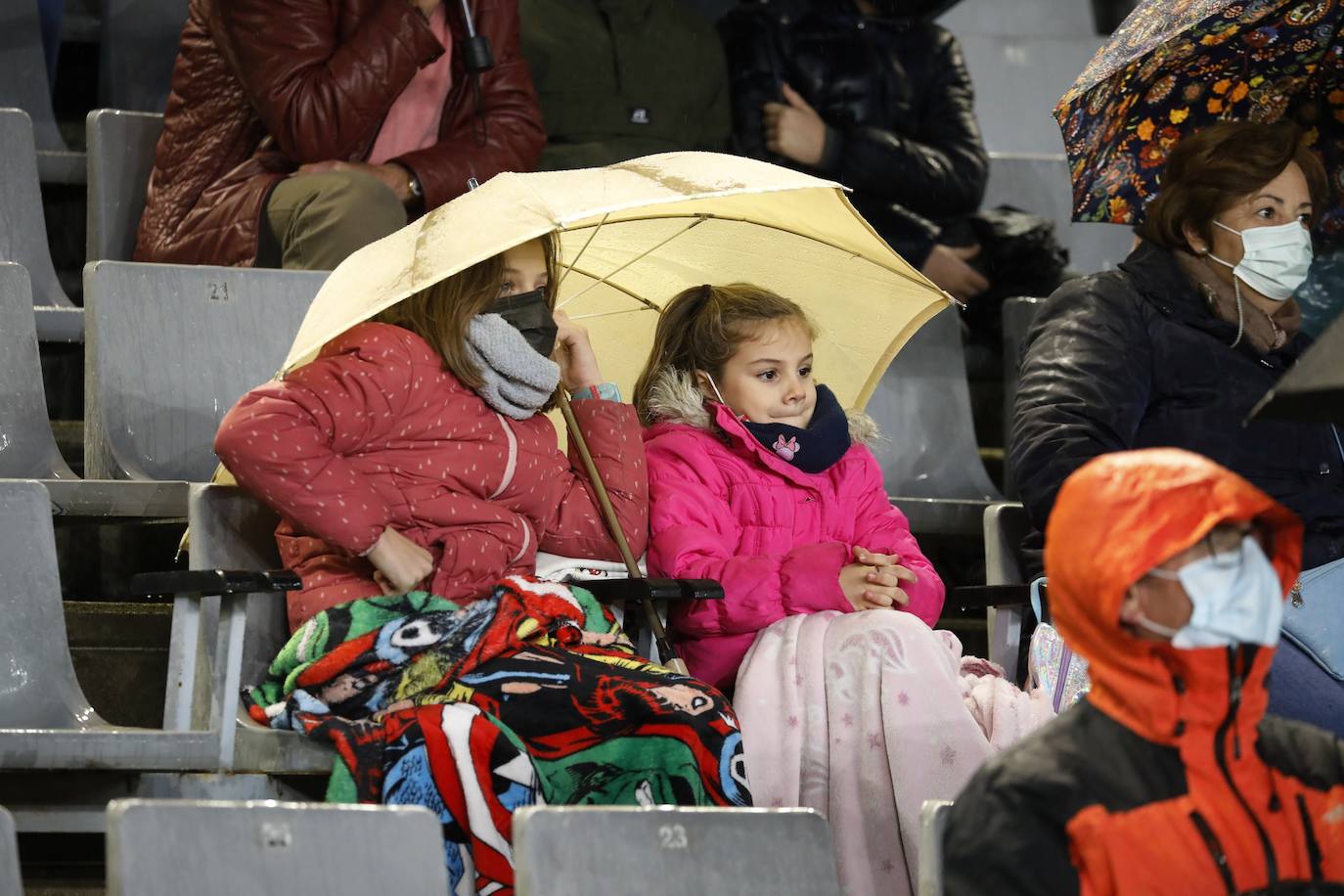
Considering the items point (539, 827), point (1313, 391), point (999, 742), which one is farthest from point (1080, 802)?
point (999, 742)

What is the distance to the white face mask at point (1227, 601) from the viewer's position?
1.93m

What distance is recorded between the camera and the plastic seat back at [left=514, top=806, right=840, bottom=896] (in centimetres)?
219

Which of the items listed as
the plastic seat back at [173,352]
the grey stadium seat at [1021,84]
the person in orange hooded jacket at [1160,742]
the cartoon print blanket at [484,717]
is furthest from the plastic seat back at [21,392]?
the grey stadium seat at [1021,84]

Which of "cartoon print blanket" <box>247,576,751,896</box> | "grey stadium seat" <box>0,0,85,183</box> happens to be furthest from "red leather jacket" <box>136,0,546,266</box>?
"cartoon print blanket" <box>247,576,751,896</box>

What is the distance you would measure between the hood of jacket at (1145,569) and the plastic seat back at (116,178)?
2993 mm

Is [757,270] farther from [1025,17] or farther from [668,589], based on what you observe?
[1025,17]

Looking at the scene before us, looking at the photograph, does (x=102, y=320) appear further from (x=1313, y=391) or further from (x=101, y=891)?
(x=1313, y=391)

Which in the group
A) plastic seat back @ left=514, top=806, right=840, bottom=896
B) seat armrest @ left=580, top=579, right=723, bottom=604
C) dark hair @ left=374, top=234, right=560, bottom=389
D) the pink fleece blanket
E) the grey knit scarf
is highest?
dark hair @ left=374, top=234, right=560, bottom=389

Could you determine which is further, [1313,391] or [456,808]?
[456,808]

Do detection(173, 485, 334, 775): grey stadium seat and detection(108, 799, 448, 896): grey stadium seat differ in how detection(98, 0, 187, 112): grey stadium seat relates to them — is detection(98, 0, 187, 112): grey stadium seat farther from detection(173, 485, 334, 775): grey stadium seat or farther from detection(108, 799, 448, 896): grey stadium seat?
detection(108, 799, 448, 896): grey stadium seat

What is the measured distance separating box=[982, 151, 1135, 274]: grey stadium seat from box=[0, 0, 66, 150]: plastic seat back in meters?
2.59

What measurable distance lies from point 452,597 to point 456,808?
42 centimetres

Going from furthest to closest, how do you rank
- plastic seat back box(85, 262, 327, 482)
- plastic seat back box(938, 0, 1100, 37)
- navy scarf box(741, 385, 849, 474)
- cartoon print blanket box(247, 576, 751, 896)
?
plastic seat back box(938, 0, 1100, 37) < plastic seat back box(85, 262, 327, 482) < navy scarf box(741, 385, 849, 474) < cartoon print blanket box(247, 576, 751, 896)

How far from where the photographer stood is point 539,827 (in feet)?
7.17
